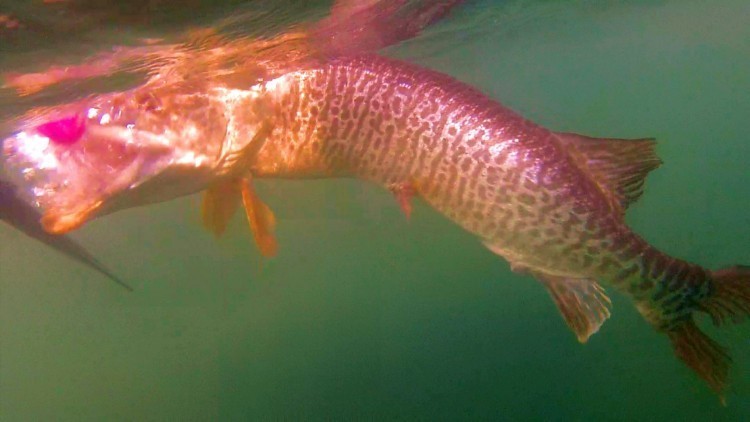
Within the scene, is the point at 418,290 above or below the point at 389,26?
below

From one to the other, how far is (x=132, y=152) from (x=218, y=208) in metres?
0.95

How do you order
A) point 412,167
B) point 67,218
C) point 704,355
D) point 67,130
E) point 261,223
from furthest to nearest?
point 67,130 → point 261,223 → point 412,167 → point 67,218 → point 704,355

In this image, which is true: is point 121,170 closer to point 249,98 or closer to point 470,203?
point 249,98

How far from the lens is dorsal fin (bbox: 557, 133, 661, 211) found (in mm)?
3525

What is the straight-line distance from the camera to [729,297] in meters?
3.59

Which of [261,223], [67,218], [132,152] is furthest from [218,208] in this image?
[67,218]

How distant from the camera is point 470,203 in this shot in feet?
12.4

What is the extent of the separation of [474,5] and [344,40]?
4182 millimetres

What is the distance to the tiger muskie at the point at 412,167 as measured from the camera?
348 cm

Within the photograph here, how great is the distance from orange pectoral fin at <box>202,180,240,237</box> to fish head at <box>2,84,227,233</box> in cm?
19

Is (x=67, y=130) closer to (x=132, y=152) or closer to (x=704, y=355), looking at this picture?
(x=132, y=152)

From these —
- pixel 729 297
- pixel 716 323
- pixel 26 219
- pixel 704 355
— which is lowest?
pixel 704 355

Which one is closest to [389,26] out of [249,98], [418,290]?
[249,98]

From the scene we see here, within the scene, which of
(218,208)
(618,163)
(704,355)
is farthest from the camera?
(218,208)
